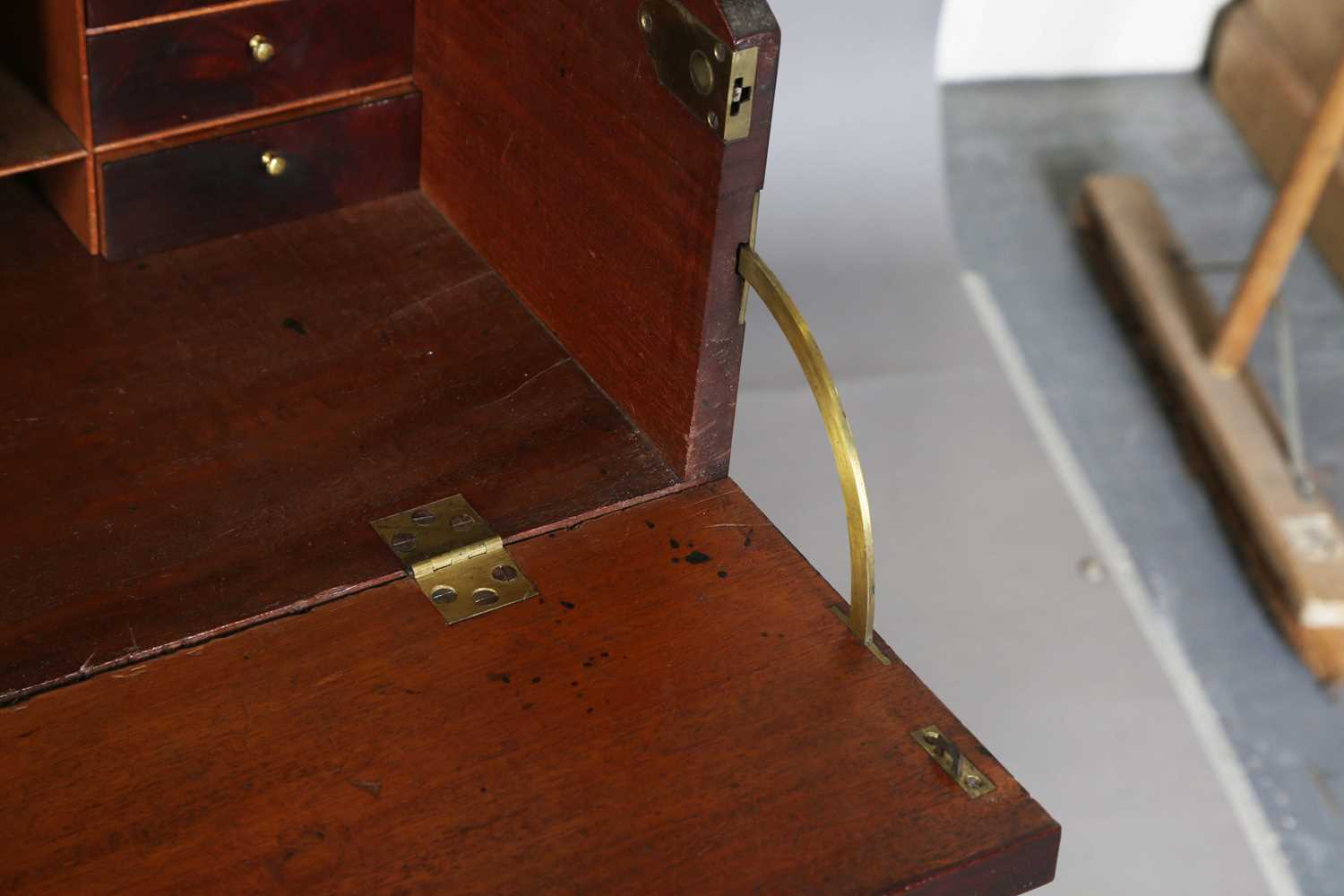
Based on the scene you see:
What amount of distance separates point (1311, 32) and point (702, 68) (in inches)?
89.8

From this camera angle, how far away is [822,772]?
2.85 ft

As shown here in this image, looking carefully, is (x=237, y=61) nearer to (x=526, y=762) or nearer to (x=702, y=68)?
(x=702, y=68)

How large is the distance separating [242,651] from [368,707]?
3.0 inches

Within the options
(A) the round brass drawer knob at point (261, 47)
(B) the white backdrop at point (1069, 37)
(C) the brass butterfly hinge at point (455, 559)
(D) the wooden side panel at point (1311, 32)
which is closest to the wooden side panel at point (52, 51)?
(A) the round brass drawer knob at point (261, 47)

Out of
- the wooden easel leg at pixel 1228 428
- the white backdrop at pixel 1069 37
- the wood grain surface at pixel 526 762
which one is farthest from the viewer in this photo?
the white backdrop at pixel 1069 37

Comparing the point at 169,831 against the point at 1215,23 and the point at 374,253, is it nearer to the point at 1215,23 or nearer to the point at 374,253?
the point at 374,253

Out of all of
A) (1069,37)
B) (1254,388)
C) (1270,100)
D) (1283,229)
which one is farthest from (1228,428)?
(1069,37)

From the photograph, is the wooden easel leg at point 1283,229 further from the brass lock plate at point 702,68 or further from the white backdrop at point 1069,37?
the brass lock plate at point 702,68

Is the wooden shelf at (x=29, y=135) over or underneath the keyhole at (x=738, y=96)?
underneath

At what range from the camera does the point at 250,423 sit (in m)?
1.05

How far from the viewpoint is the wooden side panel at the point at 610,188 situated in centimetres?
93

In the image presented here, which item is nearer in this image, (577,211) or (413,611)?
(413,611)

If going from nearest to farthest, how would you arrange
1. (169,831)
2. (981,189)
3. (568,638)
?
A: 1. (169,831)
2. (568,638)
3. (981,189)

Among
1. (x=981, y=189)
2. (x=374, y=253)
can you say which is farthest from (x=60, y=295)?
(x=981, y=189)
